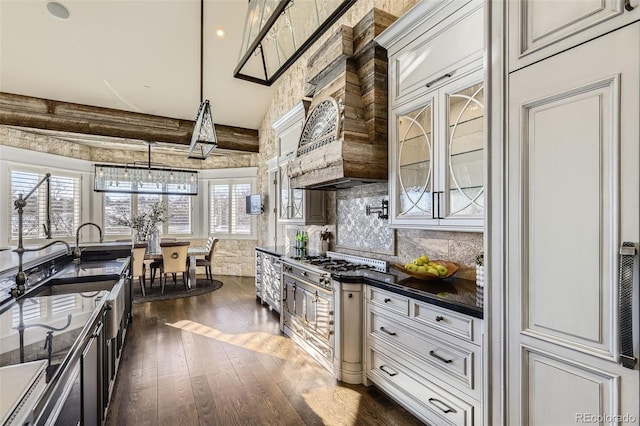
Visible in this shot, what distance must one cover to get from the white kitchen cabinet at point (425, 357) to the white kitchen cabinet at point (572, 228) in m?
0.49

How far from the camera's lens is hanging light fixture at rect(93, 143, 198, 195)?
20.2ft

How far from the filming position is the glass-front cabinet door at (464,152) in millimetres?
1979

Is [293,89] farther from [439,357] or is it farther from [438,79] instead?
[439,357]

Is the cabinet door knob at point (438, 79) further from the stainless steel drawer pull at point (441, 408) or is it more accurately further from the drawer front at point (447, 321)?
the stainless steel drawer pull at point (441, 408)

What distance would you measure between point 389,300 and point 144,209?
701cm

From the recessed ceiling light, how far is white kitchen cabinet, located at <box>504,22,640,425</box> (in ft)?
17.2

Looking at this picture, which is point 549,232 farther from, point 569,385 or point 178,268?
point 178,268

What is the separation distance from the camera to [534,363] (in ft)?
3.88

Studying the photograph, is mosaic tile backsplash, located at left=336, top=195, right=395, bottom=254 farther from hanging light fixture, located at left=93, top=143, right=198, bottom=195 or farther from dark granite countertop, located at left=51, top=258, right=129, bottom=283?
hanging light fixture, located at left=93, top=143, right=198, bottom=195

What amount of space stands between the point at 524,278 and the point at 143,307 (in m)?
5.30

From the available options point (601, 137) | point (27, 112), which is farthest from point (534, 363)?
point (27, 112)

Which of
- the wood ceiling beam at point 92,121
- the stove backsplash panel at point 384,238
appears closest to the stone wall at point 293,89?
the stove backsplash panel at point 384,238

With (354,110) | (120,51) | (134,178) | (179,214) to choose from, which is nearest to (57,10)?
(120,51)

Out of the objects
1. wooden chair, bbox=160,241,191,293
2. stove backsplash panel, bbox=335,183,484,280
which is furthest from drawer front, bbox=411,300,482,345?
wooden chair, bbox=160,241,191,293
